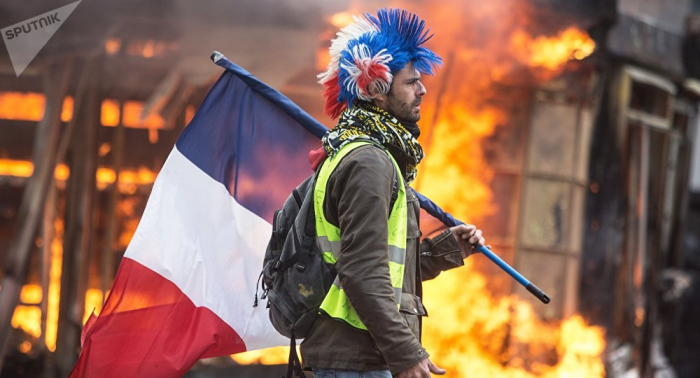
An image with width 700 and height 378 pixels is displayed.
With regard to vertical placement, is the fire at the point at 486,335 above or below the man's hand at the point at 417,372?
below

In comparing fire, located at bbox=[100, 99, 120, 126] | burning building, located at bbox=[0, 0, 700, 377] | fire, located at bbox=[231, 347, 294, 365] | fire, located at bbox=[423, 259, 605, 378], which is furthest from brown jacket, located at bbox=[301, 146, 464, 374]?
fire, located at bbox=[423, 259, 605, 378]

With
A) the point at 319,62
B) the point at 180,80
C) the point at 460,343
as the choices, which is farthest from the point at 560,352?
the point at 180,80

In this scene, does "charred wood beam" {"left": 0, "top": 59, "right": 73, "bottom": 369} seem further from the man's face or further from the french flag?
the man's face

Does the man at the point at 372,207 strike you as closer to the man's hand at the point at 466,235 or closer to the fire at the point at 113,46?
the man's hand at the point at 466,235

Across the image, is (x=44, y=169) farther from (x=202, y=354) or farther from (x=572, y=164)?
(x=572, y=164)

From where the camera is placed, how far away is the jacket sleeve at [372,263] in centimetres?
296

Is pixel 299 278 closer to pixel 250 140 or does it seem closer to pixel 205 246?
pixel 205 246

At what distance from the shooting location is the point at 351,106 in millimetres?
3438

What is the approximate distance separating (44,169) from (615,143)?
534 centimetres

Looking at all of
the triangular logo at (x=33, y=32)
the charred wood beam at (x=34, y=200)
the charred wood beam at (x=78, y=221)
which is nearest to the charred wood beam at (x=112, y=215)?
the charred wood beam at (x=78, y=221)

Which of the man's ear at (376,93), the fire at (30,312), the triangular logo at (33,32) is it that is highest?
the triangular logo at (33,32)

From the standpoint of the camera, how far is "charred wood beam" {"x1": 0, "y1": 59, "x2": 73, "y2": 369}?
604 cm

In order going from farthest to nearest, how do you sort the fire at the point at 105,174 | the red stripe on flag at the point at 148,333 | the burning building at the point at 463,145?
the fire at the point at 105,174, the burning building at the point at 463,145, the red stripe on flag at the point at 148,333

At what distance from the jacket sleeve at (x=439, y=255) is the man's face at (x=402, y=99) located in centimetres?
57
